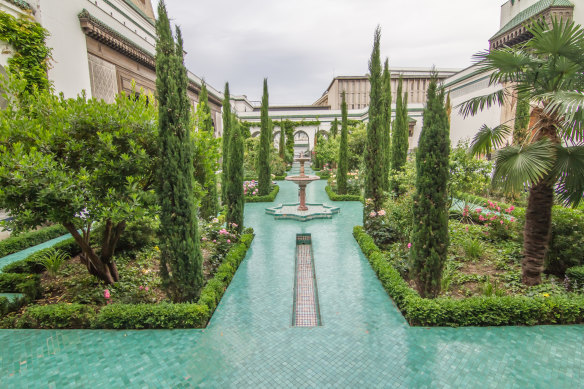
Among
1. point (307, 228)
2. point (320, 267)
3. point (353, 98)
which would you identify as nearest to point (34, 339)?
point (320, 267)

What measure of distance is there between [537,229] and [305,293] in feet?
12.2

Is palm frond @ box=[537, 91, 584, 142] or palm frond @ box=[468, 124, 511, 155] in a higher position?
palm frond @ box=[537, 91, 584, 142]

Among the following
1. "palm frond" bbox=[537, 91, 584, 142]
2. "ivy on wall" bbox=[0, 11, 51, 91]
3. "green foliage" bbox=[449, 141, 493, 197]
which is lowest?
"green foliage" bbox=[449, 141, 493, 197]

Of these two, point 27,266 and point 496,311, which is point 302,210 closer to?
point 496,311

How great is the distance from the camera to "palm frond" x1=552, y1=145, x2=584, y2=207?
3957 millimetres

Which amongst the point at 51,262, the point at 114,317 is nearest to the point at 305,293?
the point at 114,317

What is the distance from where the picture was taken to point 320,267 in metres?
5.86

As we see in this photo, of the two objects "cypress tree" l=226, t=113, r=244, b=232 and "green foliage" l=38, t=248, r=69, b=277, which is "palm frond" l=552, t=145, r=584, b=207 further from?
"green foliage" l=38, t=248, r=69, b=277

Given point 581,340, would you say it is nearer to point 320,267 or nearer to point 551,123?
point 551,123

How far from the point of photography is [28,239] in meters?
7.17

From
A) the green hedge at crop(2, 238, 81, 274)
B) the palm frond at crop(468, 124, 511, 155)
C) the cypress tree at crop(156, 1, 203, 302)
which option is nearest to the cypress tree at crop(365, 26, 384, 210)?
the palm frond at crop(468, 124, 511, 155)

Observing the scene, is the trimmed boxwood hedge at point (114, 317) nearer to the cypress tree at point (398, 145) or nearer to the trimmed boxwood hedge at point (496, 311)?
the trimmed boxwood hedge at point (496, 311)

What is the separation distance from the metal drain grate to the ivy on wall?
728 cm

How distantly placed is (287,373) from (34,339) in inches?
122
